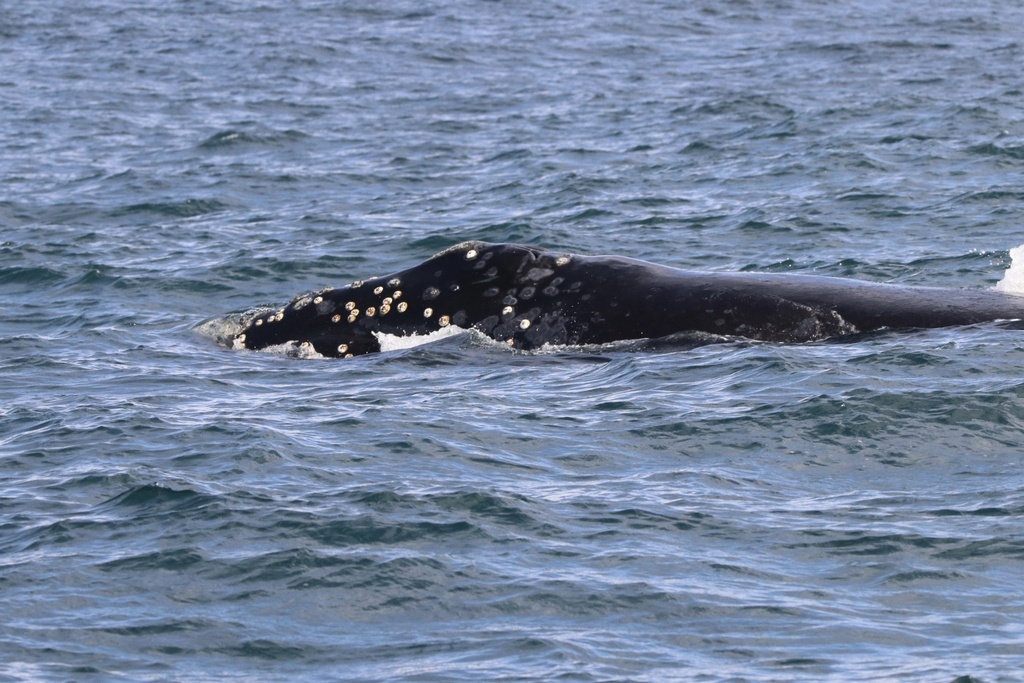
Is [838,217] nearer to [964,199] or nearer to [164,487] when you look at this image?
[964,199]

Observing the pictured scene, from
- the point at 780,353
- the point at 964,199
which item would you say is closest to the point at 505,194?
the point at 964,199

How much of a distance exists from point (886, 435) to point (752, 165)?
13.9 metres

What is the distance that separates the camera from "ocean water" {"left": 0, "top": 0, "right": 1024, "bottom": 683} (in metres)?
7.99

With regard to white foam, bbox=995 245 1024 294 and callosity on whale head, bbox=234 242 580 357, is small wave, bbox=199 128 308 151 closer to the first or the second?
callosity on whale head, bbox=234 242 580 357

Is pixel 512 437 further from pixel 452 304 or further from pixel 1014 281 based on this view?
pixel 1014 281

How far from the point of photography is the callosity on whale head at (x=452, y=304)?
1370 cm

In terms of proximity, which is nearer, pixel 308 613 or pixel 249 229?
pixel 308 613

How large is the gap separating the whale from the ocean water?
275mm

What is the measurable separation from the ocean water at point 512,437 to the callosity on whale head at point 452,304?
26 cm

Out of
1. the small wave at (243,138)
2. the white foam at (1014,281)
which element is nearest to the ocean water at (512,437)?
the small wave at (243,138)

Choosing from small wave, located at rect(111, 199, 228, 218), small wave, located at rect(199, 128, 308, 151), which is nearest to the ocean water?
small wave, located at rect(111, 199, 228, 218)

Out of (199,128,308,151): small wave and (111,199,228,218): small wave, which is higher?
(199,128,308,151): small wave

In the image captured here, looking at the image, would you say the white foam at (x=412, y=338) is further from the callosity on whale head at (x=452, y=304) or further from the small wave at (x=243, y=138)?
the small wave at (x=243, y=138)

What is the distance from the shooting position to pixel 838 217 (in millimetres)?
20328
